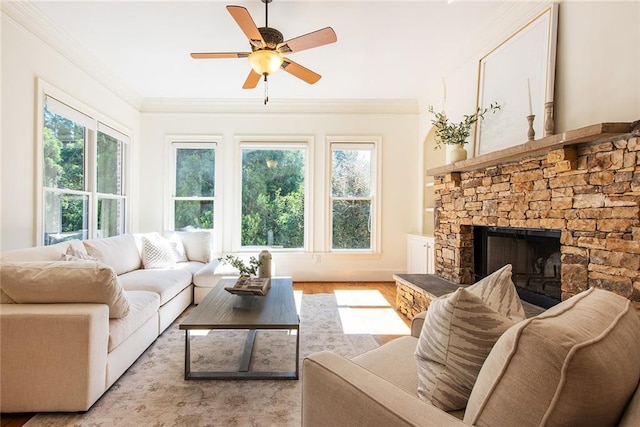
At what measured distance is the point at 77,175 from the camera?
3.53 meters

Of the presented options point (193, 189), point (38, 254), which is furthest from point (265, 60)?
point (193, 189)

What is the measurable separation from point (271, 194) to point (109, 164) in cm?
227

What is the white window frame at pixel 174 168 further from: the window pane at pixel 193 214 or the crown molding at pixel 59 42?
the crown molding at pixel 59 42

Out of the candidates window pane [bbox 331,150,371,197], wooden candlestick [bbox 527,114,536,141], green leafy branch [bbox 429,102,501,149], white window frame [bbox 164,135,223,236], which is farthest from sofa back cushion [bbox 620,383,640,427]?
white window frame [bbox 164,135,223,236]

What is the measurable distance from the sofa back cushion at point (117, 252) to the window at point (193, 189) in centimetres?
136

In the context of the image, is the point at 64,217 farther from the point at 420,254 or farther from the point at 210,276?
the point at 420,254

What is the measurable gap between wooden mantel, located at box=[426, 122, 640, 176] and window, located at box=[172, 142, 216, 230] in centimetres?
380

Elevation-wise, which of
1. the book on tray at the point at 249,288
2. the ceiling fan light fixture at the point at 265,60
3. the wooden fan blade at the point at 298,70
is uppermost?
the wooden fan blade at the point at 298,70

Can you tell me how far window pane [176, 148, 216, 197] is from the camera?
501 centimetres

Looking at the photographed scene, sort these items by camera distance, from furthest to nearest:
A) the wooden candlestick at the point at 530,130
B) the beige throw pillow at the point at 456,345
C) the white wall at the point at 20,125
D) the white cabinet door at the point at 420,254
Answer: the white cabinet door at the point at 420,254, the white wall at the point at 20,125, the wooden candlestick at the point at 530,130, the beige throw pillow at the point at 456,345

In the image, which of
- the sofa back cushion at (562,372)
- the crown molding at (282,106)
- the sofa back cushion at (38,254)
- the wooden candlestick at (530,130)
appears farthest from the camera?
the crown molding at (282,106)

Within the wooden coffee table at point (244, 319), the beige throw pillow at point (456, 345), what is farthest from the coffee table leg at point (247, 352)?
the beige throw pillow at point (456, 345)

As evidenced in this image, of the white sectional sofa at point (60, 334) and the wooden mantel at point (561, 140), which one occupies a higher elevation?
the wooden mantel at point (561, 140)

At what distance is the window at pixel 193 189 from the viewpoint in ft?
16.4
